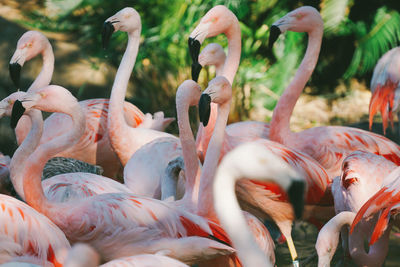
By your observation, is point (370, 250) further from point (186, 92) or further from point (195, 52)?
point (195, 52)

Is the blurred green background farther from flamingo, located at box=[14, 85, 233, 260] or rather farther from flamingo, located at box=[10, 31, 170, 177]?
flamingo, located at box=[14, 85, 233, 260]

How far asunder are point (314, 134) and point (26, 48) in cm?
219

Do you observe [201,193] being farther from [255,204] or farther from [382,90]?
[382,90]

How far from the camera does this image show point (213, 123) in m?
3.95

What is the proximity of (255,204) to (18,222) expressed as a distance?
1.60m

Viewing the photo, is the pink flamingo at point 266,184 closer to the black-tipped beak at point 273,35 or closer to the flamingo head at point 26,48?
the black-tipped beak at point 273,35

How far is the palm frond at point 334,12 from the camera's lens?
7465 millimetres

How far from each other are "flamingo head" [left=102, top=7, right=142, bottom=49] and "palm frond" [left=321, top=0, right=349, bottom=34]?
11.9 ft

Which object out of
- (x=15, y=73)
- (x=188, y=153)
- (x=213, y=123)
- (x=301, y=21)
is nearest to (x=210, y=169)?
(x=188, y=153)

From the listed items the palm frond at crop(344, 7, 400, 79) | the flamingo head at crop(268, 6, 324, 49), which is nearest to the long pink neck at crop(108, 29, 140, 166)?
the flamingo head at crop(268, 6, 324, 49)

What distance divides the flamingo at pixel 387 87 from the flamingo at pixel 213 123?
0.83 m

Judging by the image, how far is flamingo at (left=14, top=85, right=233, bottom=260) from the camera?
2924 mm

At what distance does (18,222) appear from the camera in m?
2.74

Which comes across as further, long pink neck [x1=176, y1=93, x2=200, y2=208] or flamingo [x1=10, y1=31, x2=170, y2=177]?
flamingo [x1=10, y1=31, x2=170, y2=177]
